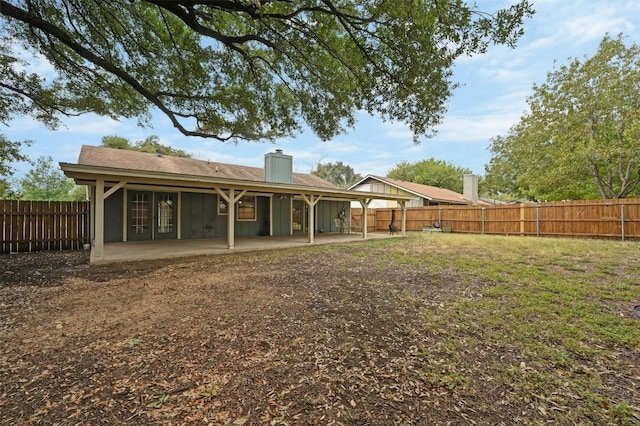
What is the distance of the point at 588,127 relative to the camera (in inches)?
619

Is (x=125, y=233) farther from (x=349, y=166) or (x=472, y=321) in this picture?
(x=349, y=166)

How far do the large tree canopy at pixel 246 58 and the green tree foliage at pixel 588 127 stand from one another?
14554mm

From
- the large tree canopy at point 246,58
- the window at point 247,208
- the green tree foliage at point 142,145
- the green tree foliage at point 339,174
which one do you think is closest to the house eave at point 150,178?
the large tree canopy at point 246,58

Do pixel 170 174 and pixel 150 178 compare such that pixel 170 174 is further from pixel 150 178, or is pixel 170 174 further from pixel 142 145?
pixel 142 145

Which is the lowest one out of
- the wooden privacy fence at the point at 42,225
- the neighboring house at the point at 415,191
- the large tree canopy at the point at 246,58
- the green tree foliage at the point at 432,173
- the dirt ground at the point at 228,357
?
the dirt ground at the point at 228,357

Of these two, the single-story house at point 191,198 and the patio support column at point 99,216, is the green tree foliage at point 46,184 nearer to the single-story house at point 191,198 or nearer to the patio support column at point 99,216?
the single-story house at point 191,198

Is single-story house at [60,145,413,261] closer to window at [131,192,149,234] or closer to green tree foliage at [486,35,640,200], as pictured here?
window at [131,192,149,234]

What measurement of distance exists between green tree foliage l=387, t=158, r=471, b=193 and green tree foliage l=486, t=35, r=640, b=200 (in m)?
15.6

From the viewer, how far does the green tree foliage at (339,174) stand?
4318cm

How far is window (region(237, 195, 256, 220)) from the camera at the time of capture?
12.2 metres

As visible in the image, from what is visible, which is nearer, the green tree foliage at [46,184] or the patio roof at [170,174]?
the patio roof at [170,174]

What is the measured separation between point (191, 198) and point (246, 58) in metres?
5.65

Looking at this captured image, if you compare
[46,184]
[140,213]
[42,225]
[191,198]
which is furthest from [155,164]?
[46,184]

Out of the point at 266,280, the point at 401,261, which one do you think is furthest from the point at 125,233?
the point at 401,261
